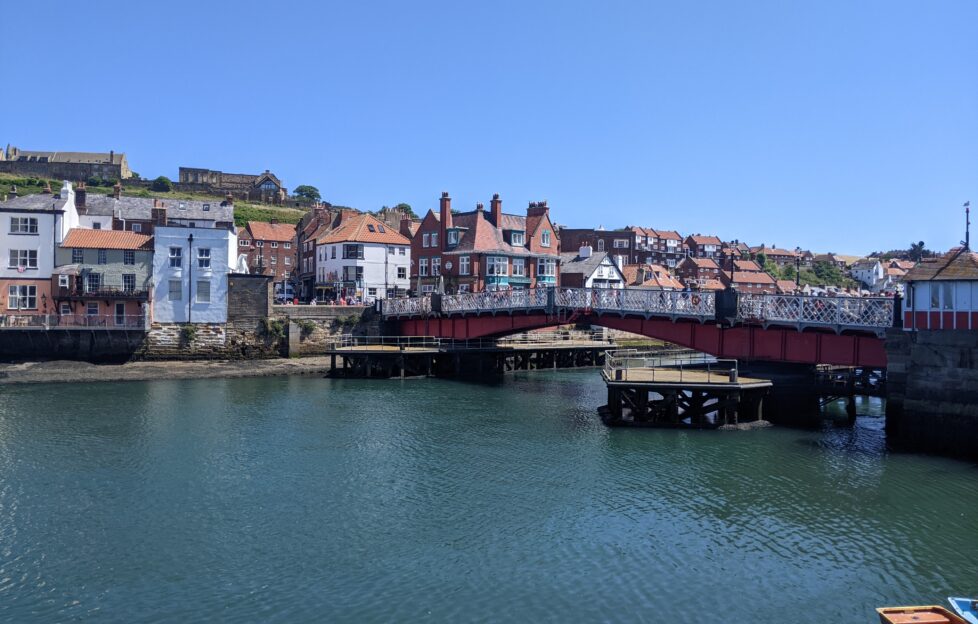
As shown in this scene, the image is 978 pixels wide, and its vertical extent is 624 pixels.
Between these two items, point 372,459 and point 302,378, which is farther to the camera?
point 302,378

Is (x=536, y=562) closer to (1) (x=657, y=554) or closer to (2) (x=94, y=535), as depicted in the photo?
(1) (x=657, y=554)

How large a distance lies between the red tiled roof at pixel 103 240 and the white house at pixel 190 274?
6.78 ft

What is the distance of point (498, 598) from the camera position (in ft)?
62.8

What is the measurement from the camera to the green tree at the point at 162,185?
156 meters

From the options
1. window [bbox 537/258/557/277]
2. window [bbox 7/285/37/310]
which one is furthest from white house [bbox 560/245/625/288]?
window [bbox 7/285/37/310]

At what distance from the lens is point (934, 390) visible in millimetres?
33406

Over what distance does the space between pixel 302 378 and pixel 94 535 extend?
38.3 metres

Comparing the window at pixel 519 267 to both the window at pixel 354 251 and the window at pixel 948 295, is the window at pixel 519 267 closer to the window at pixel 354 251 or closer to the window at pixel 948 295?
the window at pixel 354 251

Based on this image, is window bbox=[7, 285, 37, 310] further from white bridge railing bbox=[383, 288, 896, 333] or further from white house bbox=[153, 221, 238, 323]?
white bridge railing bbox=[383, 288, 896, 333]

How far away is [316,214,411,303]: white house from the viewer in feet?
270

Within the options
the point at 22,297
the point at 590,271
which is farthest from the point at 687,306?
the point at 22,297

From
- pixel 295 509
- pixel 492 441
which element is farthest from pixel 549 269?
pixel 295 509

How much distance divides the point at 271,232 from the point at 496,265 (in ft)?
152

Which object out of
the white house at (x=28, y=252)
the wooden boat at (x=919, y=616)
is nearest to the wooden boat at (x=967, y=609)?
the wooden boat at (x=919, y=616)
